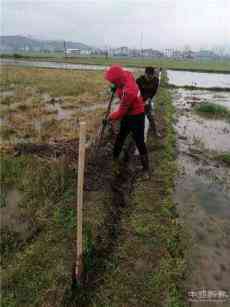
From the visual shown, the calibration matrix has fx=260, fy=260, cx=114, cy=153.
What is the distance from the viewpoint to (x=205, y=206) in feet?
14.2

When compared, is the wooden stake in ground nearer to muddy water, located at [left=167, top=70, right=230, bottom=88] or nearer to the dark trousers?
the dark trousers

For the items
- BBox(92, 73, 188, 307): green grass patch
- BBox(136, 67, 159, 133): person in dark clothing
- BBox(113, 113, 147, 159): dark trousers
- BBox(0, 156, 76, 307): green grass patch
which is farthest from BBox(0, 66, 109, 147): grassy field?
BBox(92, 73, 188, 307): green grass patch

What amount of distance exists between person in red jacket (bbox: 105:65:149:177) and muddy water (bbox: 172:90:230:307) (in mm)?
985

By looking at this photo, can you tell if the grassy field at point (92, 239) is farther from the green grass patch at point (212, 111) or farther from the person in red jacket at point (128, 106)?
the green grass patch at point (212, 111)

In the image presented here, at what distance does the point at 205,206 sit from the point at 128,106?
2.08 meters

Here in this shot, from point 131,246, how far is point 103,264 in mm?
445

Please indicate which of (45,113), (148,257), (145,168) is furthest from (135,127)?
(45,113)

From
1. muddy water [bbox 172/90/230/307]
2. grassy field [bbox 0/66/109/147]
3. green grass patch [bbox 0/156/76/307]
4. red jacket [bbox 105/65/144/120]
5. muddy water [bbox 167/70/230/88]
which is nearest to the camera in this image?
green grass patch [bbox 0/156/76/307]

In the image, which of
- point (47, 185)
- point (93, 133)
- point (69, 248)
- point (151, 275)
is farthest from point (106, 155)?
point (151, 275)

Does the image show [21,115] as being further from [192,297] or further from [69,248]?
[192,297]

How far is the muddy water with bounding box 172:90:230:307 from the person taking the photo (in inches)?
118

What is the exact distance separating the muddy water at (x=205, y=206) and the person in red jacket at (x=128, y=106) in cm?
98

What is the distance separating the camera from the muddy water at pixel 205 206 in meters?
2.99

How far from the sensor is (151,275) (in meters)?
2.84
